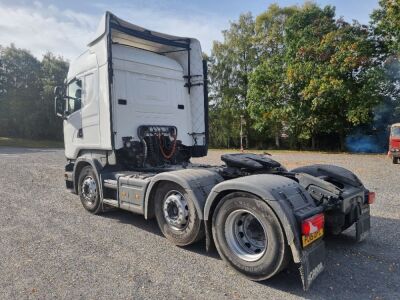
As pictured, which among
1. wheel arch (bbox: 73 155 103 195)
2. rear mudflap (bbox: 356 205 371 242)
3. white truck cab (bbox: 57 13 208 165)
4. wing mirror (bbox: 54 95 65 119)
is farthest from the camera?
wing mirror (bbox: 54 95 65 119)

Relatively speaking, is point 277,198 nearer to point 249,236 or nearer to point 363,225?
point 249,236

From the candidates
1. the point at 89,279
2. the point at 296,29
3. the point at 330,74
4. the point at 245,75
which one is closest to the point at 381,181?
the point at 89,279

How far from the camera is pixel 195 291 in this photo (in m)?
3.55

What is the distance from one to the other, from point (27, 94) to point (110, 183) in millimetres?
40723

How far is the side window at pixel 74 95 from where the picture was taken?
23.1ft

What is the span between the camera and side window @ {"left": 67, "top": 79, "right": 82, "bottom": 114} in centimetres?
704

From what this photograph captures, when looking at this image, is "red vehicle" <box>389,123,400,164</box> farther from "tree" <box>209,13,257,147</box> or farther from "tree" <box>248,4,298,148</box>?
"tree" <box>209,13,257,147</box>

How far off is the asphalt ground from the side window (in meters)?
2.32

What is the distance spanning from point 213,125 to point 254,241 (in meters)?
34.8

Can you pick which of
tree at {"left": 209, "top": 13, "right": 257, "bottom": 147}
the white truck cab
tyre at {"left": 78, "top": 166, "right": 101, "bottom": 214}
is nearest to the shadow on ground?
tyre at {"left": 78, "top": 166, "right": 101, "bottom": 214}

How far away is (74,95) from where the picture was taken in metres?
7.32

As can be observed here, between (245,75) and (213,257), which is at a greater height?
(245,75)

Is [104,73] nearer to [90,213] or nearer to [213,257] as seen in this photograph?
[90,213]

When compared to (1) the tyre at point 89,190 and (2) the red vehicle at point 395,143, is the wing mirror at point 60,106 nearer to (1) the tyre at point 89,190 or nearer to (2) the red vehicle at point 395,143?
(1) the tyre at point 89,190
